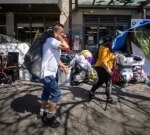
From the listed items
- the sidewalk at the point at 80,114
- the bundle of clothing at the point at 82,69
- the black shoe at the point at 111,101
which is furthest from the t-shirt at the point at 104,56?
the bundle of clothing at the point at 82,69

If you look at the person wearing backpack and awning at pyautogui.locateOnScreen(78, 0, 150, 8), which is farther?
awning at pyautogui.locateOnScreen(78, 0, 150, 8)

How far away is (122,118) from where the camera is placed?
7.30 meters

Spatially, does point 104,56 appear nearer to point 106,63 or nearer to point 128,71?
point 106,63

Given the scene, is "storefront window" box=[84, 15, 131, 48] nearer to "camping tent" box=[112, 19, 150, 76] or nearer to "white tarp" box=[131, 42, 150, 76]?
"camping tent" box=[112, 19, 150, 76]

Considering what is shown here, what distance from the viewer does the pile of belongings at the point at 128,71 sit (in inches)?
428

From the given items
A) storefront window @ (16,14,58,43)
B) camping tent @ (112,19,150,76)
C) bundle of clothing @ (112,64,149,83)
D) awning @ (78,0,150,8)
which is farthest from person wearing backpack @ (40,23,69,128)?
storefront window @ (16,14,58,43)

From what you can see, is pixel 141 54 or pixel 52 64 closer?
pixel 52 64

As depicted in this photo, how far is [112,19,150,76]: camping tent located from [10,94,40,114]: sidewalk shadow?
4.59 meters

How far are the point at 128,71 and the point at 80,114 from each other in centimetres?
394

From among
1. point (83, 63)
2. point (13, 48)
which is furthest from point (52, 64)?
point (13, 48)

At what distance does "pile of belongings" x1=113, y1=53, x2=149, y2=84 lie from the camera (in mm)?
10859

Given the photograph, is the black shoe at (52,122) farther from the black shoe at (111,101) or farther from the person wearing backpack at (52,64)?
the black shoe at (111,101)

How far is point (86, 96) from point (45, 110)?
2.22 metres

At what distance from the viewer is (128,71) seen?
36.0 feet
